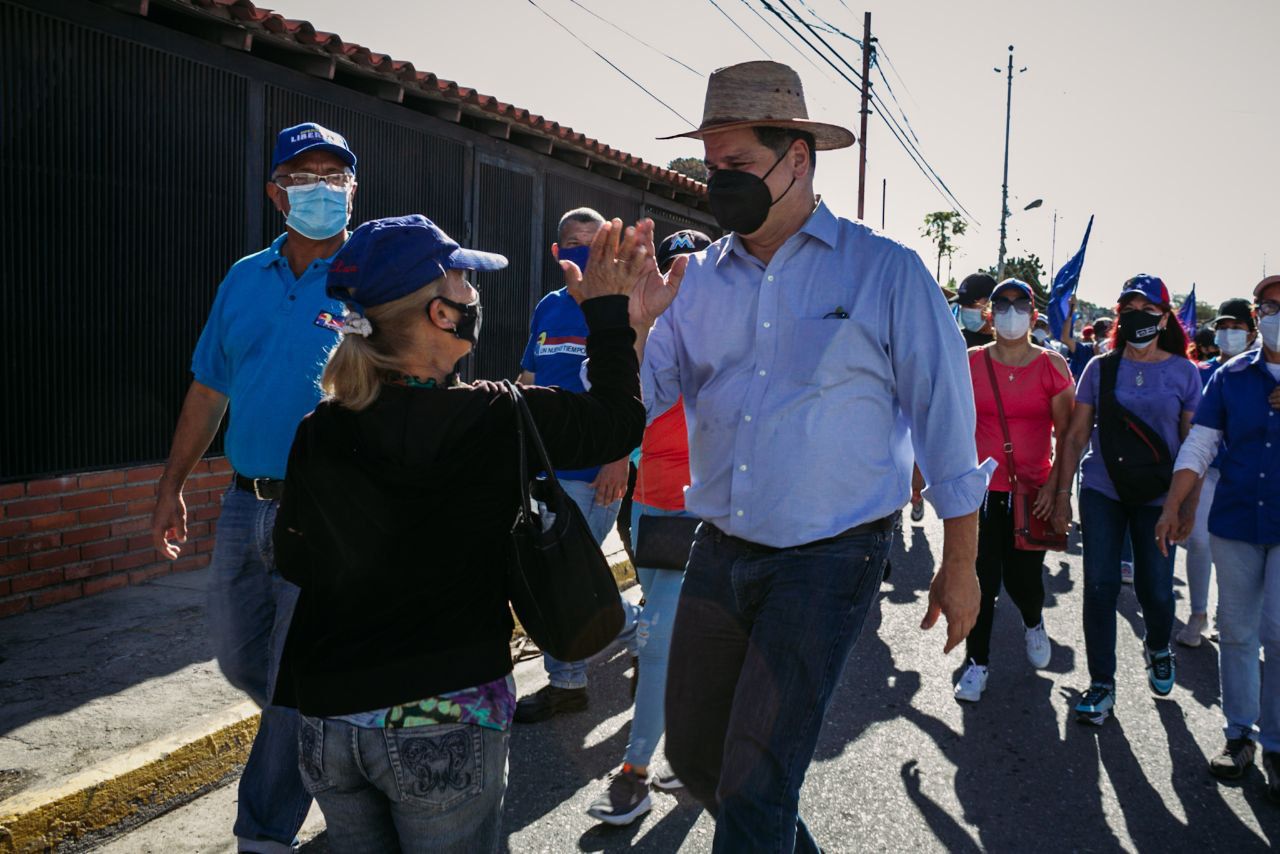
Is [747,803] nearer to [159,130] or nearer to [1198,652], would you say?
[1198,652]

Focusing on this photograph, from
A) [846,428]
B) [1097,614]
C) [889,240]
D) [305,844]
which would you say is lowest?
[305,844]

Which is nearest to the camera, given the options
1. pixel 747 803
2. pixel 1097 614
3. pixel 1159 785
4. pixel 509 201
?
pixel 747 803

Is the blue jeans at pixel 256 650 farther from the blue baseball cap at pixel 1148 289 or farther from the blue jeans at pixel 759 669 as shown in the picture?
the blue baseball cap at pixel 1148 289

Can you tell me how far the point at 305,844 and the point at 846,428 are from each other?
7.64 ft

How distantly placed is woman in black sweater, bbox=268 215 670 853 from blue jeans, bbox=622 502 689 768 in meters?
1.80

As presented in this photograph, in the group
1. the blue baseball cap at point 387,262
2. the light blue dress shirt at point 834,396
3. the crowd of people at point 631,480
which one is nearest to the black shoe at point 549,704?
the crowd of people at point 631,480

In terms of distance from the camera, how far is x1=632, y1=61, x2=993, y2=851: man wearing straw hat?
2.56 metres

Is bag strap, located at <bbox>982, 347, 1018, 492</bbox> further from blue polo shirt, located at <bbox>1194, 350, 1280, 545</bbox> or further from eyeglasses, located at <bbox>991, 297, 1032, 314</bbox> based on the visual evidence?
blue polo shirt, located at <bbox>1194, 350, 1280, 545</bbox>

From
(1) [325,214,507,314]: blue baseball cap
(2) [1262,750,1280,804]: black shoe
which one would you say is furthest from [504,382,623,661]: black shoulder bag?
(2) [1262,750,1280,804]: black shoe

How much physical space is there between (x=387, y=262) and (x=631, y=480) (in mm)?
2955

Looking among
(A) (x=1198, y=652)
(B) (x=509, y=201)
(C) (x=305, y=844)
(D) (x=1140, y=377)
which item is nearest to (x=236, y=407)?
(C) (x=305, y=844)

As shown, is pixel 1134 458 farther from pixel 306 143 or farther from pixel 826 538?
pixel 306 143

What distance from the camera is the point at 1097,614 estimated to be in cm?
511

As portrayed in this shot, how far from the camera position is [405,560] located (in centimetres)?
194
